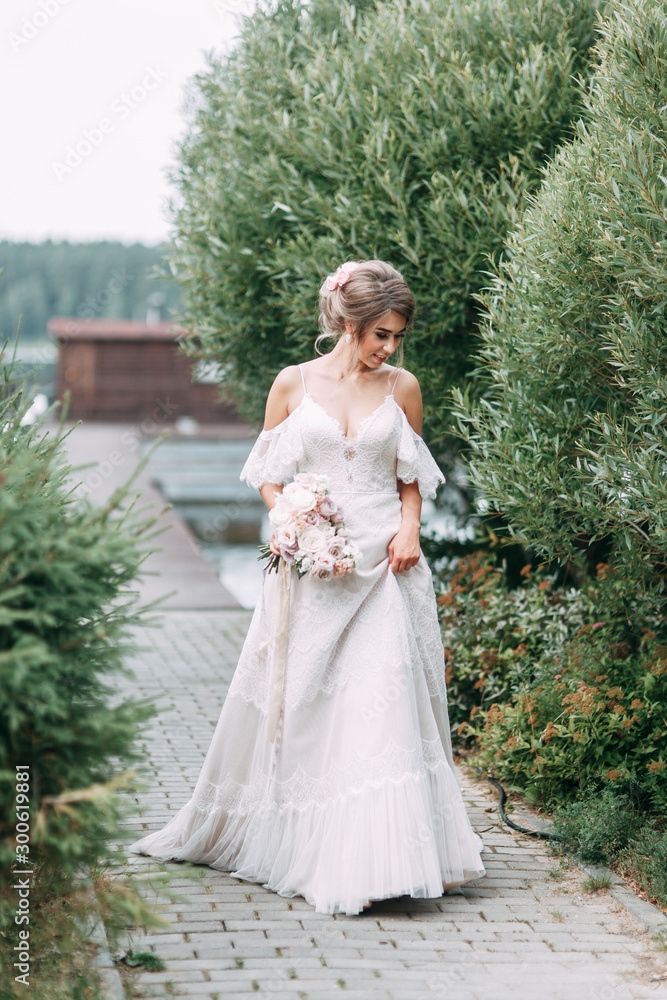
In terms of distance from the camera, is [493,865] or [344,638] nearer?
[344,638]

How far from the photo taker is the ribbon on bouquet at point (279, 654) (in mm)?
4363

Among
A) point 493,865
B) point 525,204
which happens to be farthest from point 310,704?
point 525,204

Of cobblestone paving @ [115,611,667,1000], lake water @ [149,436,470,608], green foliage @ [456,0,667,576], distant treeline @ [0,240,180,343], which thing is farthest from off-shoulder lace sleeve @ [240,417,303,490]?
distant treeline @ [0,240,180,343]

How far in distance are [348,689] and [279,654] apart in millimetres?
349

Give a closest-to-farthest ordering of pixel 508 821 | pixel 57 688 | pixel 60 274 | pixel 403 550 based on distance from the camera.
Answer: pixel 57 688 < pixel 403 550 < pixel 508 821 < pixel 60 274

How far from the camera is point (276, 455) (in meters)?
4.60

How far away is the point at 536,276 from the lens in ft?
16.0

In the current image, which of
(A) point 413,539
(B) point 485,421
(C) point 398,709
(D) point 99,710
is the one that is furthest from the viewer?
(B) point 485,421

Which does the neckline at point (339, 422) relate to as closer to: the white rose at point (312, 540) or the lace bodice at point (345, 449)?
the lace bodice at point (345, 449)

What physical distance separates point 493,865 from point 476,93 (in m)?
4.19

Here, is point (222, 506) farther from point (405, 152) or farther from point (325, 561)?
point (325, 561)

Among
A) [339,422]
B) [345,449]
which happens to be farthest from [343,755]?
[339,422]

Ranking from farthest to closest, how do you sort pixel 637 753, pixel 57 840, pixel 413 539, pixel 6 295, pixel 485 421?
pixel 6 295 < pixel 485 421 < pixel 637 753 < pixel 413 539 < pixel 57 840

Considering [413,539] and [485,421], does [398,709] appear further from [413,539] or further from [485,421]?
[485,421]
